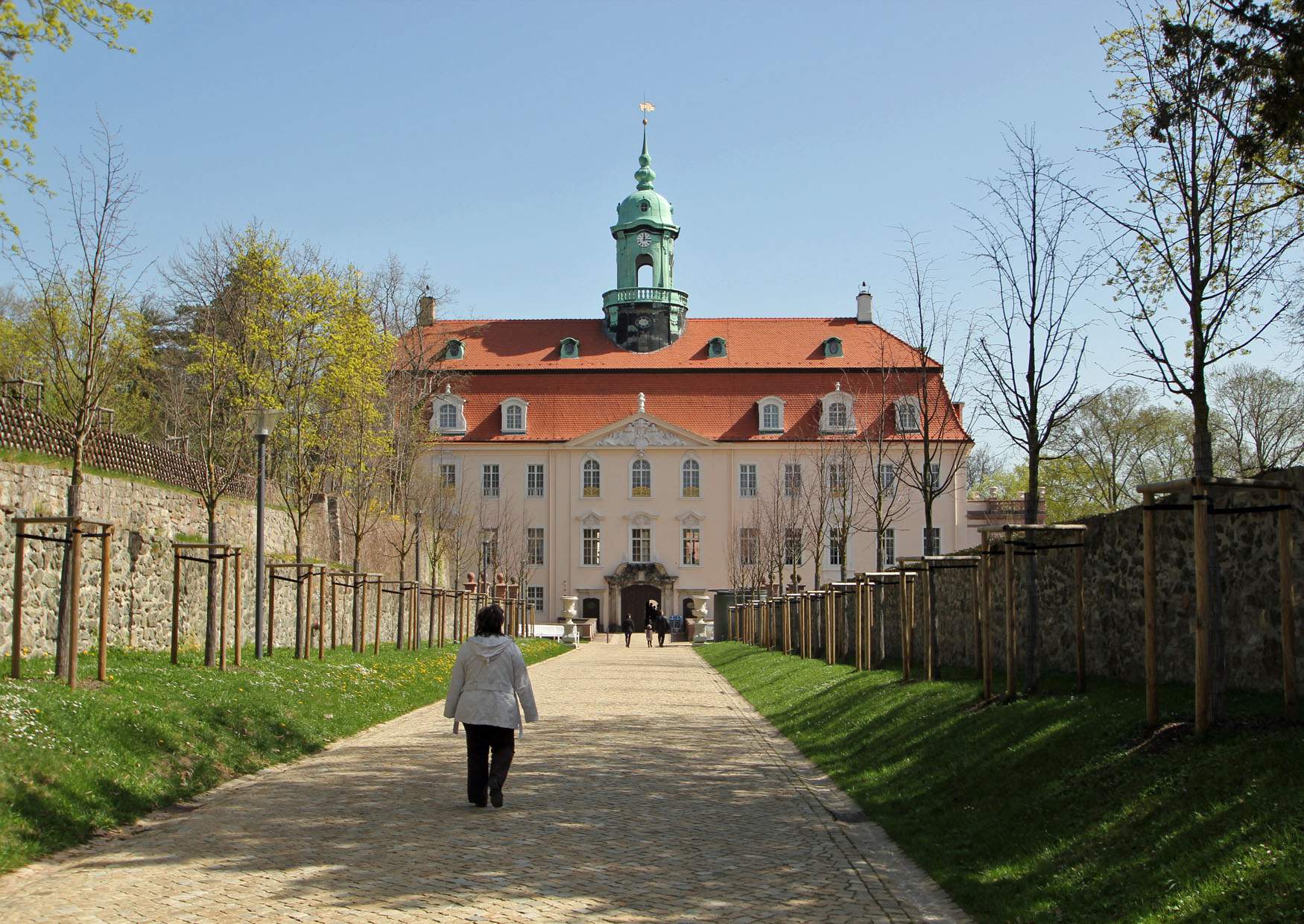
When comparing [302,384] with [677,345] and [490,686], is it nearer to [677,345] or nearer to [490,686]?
[490,686]

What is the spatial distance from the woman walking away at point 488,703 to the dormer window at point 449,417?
61510 mm


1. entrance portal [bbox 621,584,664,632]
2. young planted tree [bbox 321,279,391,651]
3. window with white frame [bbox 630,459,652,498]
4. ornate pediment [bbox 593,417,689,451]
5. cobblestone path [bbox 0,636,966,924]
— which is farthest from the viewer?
entrance portal [bbox 621,584,664,632]

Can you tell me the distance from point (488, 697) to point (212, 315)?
624 inches

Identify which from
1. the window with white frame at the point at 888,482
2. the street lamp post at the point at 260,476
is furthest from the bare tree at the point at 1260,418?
the street lamp post at the point at 260,476

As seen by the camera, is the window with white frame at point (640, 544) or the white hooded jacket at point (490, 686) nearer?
the white hooded jacket at point (490, 686)

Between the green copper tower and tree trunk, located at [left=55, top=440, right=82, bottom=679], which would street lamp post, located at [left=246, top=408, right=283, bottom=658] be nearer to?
tree trunk, located at [left=55, top=440, right=82, bottom=679]

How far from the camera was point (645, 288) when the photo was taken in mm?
74000

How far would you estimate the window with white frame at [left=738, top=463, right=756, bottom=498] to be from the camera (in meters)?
70.9

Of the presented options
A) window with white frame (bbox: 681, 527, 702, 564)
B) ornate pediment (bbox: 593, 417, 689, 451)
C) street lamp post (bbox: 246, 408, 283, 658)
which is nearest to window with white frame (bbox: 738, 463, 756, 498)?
window with white frame (bbox: 681, 527, 702, 564)

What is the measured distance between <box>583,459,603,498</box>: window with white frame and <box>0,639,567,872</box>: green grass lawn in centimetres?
5230

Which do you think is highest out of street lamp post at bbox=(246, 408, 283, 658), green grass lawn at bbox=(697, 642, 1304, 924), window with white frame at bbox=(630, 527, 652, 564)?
window with white frame at bbox=(630, 527, 652, 564)

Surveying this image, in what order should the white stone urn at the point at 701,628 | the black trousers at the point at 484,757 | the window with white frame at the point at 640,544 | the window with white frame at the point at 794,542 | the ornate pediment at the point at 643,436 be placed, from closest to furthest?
the black trousers at the point at 484,757 → the window with white frame at the point at 794,542 → the white stone urn at the point at 701,628 → the ornate pediment at the point at 643,436 → the window with white frame at the point at 640,544

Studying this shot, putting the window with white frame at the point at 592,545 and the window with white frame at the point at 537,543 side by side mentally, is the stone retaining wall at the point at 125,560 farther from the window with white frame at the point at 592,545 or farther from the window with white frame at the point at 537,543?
the window with white frame at the point at 592,545

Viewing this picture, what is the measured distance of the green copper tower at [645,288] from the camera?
2913 inches
